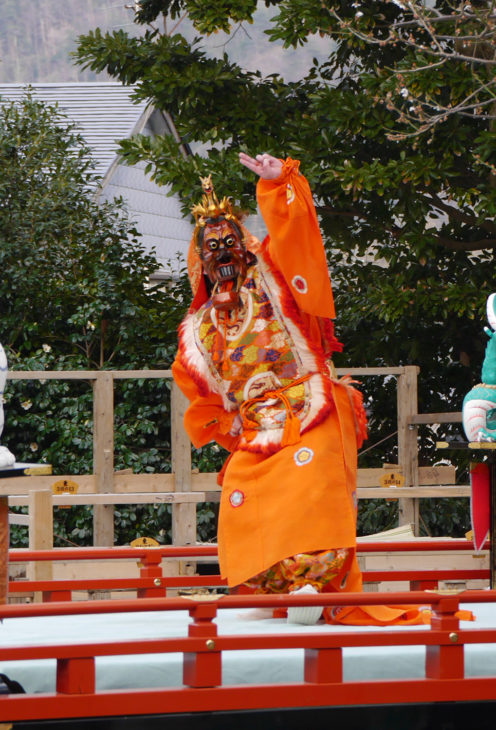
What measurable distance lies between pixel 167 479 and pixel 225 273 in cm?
353

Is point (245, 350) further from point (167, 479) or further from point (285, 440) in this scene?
point (167, 479)

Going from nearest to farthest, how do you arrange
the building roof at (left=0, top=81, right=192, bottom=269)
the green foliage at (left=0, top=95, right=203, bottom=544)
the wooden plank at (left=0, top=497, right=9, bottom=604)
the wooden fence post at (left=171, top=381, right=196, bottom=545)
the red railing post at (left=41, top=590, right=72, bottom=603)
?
the wooden plank at (left=0, top=497, right=9, bottom=604) < the red railing post at (left=41, top=590, right=72, bottom=603) < the wooden fence post at (left=171, top=381, right=196, bottom=545) < the green foliage at (left=0, top=95, right=203, bottom=544) < the building roof at (left=0, top=81, right=192, bottom=269)

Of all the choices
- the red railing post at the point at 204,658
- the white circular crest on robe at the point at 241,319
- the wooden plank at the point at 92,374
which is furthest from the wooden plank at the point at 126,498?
the red railing post at the point at 204,658

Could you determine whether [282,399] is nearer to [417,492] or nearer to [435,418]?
[417,492]

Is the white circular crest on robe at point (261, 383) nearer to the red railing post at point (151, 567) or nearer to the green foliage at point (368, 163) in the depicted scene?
the red railing post at point (151, 567)

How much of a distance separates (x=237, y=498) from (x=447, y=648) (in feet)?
3.73

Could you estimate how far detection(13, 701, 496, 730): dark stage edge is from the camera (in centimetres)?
319

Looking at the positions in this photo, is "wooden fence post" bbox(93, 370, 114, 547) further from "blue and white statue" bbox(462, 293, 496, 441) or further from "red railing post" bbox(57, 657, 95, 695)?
"red railing post" bbox(57, 657, 95, 695)

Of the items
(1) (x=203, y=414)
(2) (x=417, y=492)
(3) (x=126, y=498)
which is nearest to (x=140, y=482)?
(3) (x=126, y=498)

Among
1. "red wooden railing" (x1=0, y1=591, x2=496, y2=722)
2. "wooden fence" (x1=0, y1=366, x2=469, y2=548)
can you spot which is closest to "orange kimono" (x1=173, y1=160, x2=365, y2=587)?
"red wooden railing" (x1=0, y1=591, x2=496, y2=722)

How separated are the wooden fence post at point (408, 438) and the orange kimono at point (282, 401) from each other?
354cm

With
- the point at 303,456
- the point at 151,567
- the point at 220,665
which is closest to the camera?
the point at 220,665

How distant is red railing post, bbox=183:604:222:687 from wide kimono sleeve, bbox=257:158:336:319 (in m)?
1.41

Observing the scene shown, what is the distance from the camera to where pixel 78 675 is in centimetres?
318
